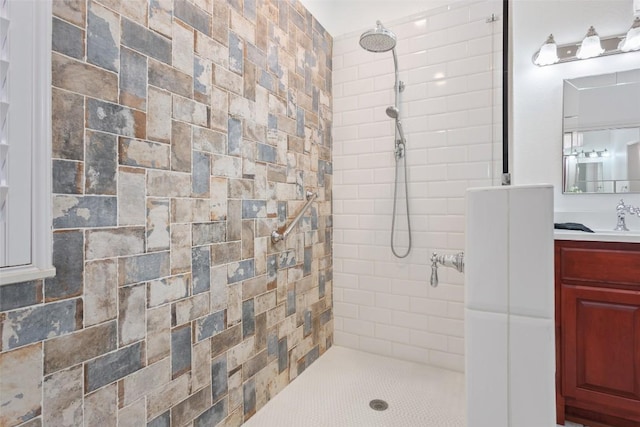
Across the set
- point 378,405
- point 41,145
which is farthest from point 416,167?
point 41,145

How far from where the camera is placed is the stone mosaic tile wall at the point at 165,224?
898 mm

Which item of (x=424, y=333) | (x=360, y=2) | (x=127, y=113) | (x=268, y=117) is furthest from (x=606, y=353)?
(x=360, y=2)

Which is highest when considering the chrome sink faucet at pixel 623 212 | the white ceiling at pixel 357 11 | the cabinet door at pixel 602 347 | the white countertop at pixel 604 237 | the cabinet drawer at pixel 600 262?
the white ceiling at pixel 357 11

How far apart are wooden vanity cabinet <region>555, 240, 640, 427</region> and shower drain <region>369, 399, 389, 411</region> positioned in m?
0.84

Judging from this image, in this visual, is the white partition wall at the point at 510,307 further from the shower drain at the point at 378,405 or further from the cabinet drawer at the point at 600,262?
the cabinet drawer at the point at 600,262

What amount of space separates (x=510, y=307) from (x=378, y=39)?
1489 millimetres

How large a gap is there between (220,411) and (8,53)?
143 cm

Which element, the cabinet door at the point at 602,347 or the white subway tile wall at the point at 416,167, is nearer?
the cabinet door at the point at 602,347

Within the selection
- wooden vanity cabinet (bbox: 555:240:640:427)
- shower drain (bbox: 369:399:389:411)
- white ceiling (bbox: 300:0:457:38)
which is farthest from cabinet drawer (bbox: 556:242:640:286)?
white ceiling (bbox: 300:0:457:38)

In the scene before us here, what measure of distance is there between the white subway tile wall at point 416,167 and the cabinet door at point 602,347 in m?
0.57

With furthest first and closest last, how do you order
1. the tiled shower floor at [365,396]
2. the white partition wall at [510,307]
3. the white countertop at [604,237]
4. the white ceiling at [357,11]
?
the white ceiling at [357,11], the tiled shower floor at [365,396], the white countertop at [604,237], the white partition wall at [510,307]

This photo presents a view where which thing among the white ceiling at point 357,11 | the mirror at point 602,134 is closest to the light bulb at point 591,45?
the mirror at point 602,134

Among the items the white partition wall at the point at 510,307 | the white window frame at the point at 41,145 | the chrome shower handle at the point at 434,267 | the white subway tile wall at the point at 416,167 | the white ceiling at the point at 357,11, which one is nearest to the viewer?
the white partition wall at the point at 510,307

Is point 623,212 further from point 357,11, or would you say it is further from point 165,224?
point 165,224
